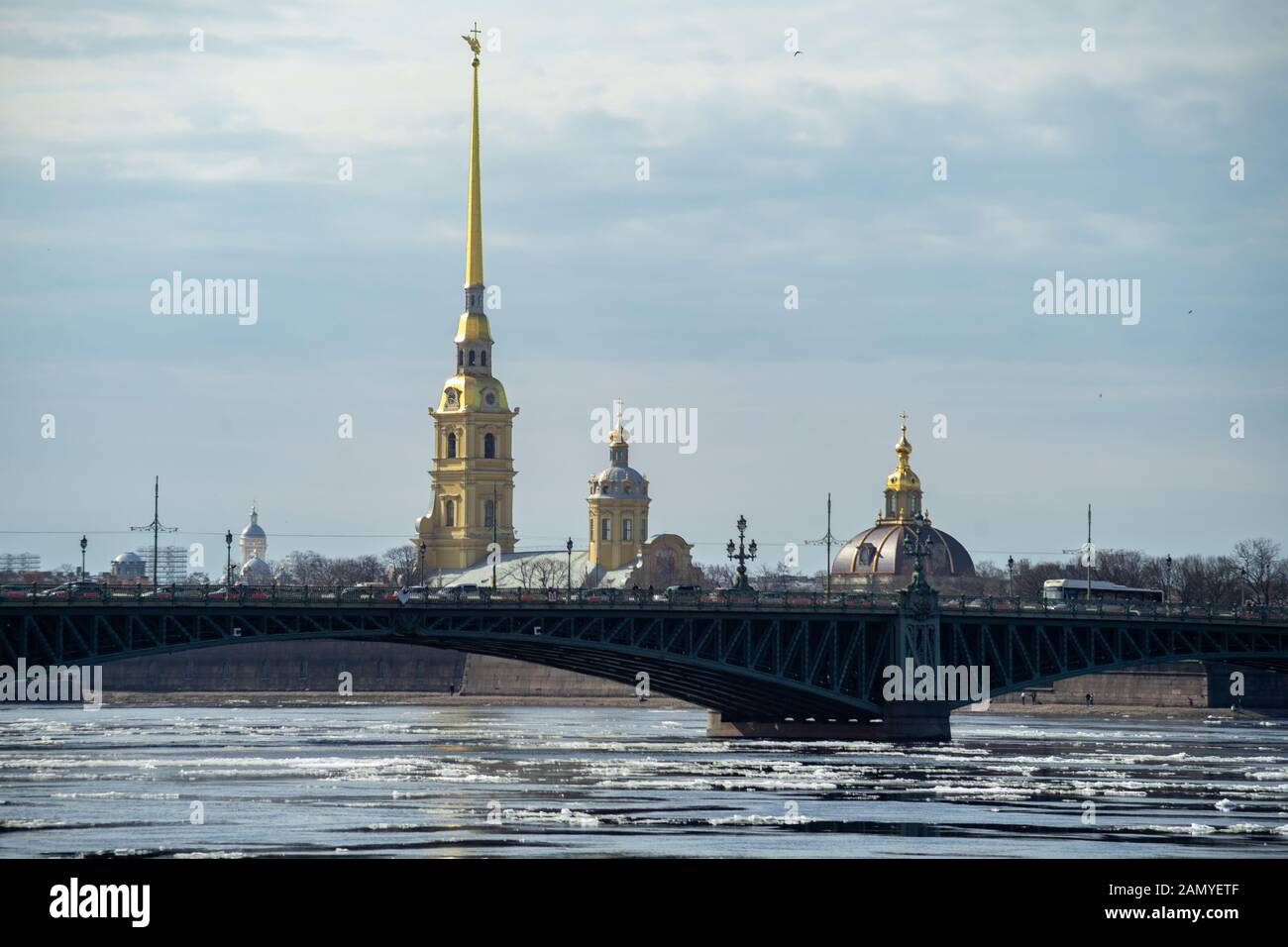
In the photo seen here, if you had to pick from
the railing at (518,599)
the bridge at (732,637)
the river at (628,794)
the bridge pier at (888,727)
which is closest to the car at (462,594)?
the railing at (518,599)

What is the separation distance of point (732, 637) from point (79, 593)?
25268mm

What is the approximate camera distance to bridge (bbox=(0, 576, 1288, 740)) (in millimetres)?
84375

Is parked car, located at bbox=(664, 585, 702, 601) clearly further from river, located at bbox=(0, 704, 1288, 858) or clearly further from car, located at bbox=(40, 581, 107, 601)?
car, located at bbox=(40, 581, 107, 601)

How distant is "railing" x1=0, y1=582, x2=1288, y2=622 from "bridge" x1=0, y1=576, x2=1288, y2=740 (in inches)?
6.1

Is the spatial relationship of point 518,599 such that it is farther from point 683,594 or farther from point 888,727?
point 888,727

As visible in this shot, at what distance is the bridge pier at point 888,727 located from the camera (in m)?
96.2

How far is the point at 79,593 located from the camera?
85688 millimetres

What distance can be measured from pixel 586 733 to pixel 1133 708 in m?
40.3

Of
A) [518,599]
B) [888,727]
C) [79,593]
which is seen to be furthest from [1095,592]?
[79,593]

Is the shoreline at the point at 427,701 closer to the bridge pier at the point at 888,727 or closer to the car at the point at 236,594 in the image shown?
the bridge pier at the point at 888,727

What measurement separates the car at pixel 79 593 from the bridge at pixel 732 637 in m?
0.28
